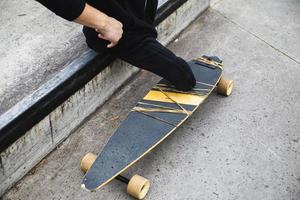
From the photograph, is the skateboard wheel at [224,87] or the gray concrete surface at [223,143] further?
the skateboard wheel at [224,87]

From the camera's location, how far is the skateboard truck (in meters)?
2.96

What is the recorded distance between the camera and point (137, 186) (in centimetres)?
295

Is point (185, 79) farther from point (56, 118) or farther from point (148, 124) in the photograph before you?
point (56, 118)

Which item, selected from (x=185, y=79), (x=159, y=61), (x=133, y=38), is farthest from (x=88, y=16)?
(x=185, y=79)

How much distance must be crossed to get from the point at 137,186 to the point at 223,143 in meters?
0.84

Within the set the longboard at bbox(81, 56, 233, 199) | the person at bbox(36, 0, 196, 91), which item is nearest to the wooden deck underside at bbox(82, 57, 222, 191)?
the longboard at bbox(81, 56, 233, 199)

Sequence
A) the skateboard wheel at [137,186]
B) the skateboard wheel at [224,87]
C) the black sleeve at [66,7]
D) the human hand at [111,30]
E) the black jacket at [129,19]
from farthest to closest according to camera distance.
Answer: the skateboard wheel at [224,87]
the black jacket at [129,19]
the human hand at [111,30]
the skateboard wheel at [137,186]
the black sleeve at [66,7]

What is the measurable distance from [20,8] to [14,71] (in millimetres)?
956

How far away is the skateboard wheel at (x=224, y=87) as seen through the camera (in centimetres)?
381

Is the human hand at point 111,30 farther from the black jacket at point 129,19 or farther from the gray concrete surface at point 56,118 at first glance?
the gray concrete surface at point 56,118

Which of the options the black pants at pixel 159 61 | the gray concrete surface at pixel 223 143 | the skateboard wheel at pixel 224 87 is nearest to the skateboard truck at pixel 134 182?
the gray concrete surface at pixel 223 143

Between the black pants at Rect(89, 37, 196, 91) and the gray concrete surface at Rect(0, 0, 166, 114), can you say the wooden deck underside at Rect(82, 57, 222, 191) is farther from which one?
the gray concrete surface at Rect(0, 0, 166, 114)

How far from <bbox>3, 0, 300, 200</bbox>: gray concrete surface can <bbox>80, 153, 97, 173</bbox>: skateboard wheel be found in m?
0.13

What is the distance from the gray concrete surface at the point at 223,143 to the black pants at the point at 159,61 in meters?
0.37
